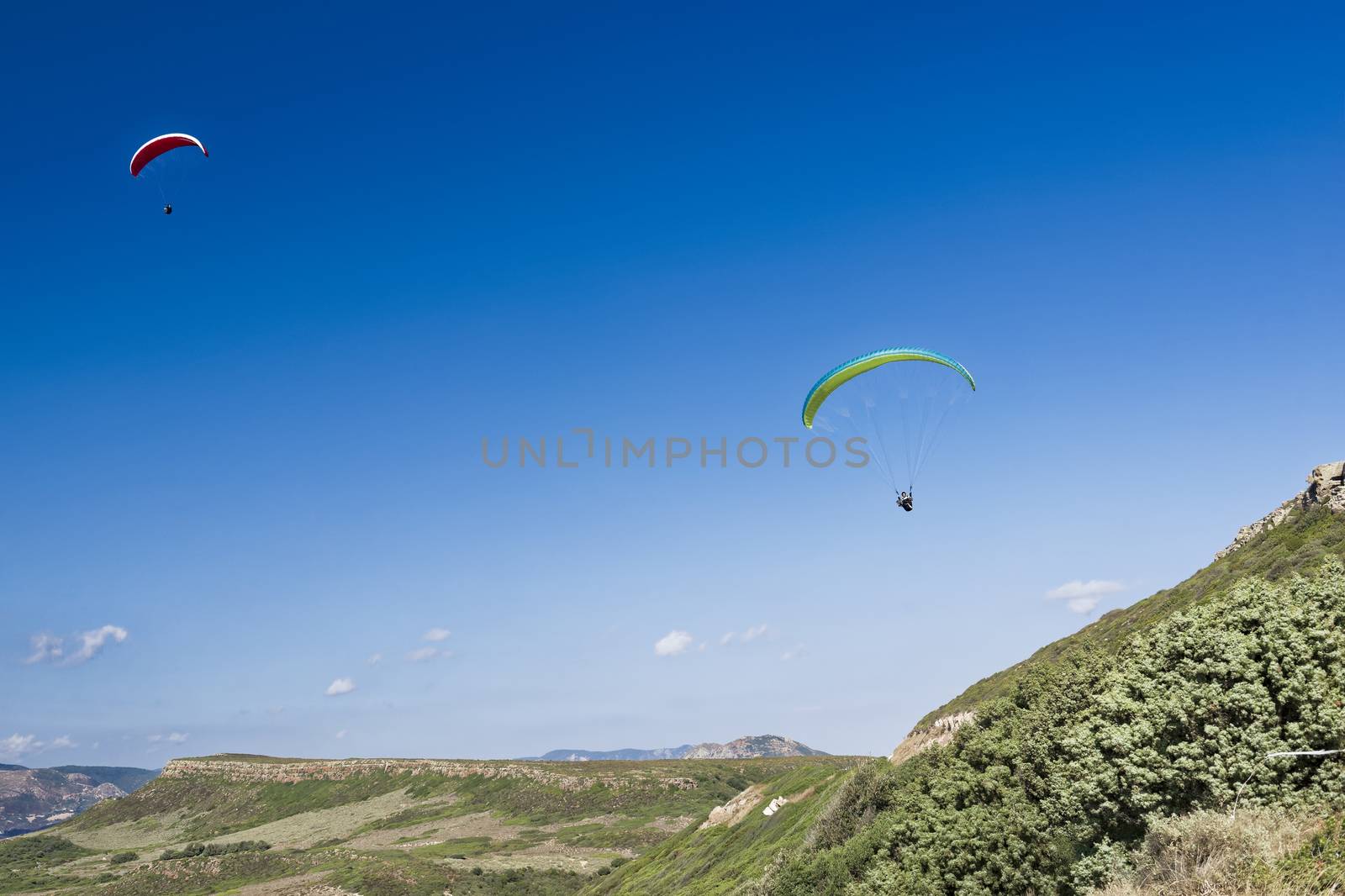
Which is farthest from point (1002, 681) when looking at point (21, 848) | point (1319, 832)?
point (21, 848)

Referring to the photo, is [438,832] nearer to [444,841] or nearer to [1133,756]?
[444,841]

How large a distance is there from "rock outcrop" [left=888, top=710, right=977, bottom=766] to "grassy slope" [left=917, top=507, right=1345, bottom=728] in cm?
212

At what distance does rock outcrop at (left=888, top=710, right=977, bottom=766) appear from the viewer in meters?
50.5

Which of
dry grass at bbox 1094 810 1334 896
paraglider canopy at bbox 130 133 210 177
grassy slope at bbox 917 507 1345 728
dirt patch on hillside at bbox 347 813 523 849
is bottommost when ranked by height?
dirt patch on hillside at bbox 347 813 523 849

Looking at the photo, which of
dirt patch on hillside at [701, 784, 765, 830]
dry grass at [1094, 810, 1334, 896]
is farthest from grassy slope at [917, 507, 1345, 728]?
dirt patch on hillside at [701, 784, 765, 830]

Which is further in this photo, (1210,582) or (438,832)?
(438,832)

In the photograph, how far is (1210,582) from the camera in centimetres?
5228

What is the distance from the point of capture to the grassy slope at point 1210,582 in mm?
42906

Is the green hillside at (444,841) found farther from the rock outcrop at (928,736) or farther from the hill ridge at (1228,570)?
the hill ridge at (1228,570)

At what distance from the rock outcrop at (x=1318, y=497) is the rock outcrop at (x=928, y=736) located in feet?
Result: 86.4

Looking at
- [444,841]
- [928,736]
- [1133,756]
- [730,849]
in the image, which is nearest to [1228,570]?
[928,736]

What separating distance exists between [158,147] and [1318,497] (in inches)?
3053

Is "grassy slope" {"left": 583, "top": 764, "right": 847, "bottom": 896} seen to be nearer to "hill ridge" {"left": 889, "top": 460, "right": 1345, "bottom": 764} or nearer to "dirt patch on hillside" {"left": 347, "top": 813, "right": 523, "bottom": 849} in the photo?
"hill ridge" {"left": 889, "top": 460, "right": 1345, "bottom": 764}

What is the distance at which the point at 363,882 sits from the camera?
105312 mm
